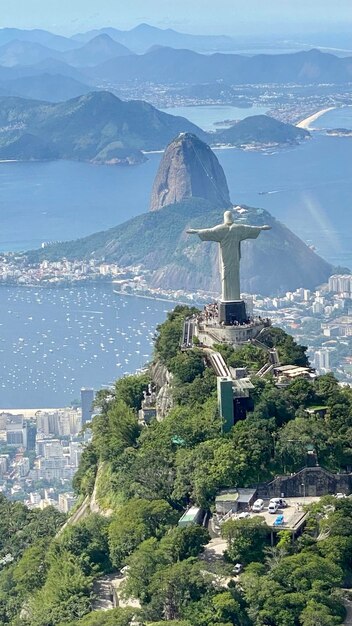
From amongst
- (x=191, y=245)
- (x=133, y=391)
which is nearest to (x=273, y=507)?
(x=133, y=391)

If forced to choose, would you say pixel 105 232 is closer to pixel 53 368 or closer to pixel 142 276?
pixel 142 276

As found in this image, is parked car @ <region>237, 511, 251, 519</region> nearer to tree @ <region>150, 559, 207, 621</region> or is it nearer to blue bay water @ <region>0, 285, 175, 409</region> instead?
tree @ <region>150, 559, 207, 621</region>

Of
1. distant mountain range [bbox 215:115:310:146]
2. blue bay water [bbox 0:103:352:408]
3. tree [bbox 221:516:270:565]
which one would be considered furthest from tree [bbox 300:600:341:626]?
distant mountain range [bbox 215:115:310:146]

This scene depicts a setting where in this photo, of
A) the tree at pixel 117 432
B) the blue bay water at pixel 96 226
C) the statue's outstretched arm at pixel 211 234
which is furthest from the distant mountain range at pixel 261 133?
the tree at pixel 117 432

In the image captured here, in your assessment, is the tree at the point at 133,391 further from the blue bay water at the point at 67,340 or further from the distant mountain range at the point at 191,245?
the distant mountain range at the point at 191,245

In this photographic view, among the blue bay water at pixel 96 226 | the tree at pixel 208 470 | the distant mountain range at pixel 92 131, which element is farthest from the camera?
the distant mountain range at pixel 92 131

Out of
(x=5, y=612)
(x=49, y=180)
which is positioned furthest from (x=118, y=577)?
(x=49, y=180)
